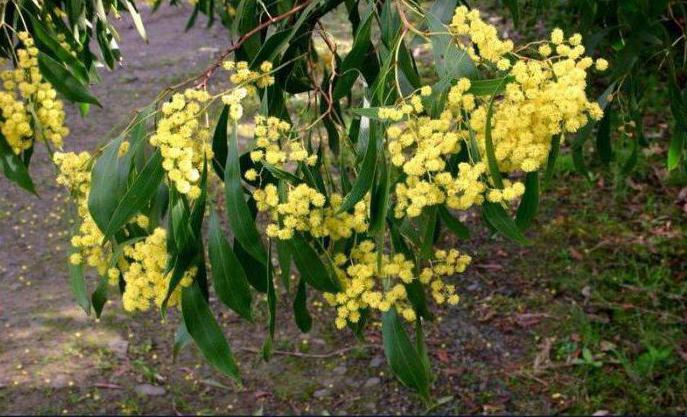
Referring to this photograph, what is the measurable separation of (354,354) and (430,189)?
1.96 meters

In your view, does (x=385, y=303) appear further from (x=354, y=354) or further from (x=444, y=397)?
(x=354, y=354)

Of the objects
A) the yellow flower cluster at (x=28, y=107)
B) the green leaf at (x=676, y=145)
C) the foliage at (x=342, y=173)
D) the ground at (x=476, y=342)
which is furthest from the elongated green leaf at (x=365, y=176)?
the ground at (x=476, y=342)

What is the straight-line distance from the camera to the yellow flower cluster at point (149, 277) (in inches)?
40.1

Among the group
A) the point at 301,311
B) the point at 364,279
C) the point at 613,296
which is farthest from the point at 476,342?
the point at 364,279

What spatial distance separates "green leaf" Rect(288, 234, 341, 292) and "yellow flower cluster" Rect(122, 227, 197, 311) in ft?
0.51

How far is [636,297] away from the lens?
111 inches

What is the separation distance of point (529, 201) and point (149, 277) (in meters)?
0.53

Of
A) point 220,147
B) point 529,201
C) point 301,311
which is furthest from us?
point 301,311

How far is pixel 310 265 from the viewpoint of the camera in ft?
3.23

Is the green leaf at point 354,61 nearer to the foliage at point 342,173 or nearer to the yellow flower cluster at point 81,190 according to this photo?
the foliage at point 342,173

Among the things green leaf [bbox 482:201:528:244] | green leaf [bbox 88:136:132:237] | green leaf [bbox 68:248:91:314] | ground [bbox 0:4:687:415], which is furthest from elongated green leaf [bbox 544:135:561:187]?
ground [bbox 0:4:687:415]

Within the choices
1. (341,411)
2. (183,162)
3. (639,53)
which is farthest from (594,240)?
(183,162)

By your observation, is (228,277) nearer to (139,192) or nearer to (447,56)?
(139,192)

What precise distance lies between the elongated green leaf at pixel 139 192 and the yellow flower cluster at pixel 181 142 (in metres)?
0.03
